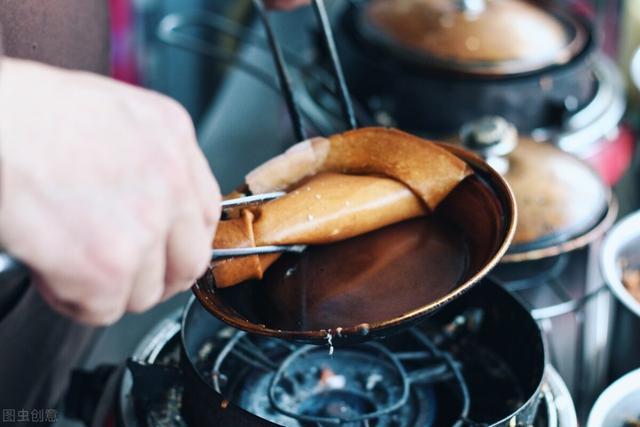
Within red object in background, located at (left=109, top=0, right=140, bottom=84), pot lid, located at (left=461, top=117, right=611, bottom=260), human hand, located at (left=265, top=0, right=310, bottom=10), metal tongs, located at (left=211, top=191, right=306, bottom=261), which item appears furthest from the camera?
red object in background, located at (left=109, top=0, right=140, bottom=84)

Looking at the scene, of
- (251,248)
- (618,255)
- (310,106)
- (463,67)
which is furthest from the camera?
(310,106)

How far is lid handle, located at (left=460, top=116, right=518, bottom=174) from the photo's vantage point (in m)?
1.61

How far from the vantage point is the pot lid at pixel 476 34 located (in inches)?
75.5

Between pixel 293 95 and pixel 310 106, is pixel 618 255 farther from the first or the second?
pixel 310 106

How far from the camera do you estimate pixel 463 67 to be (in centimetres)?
190

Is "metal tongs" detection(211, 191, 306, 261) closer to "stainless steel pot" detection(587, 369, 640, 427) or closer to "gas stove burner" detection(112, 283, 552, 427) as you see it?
"gas stove burner" detection(112, 283, 552, 427)

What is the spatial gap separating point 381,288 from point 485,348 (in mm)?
319

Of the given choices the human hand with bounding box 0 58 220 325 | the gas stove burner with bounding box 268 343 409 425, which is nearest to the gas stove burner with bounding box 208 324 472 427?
the gas stove burner with bounding box 268 343 409 425

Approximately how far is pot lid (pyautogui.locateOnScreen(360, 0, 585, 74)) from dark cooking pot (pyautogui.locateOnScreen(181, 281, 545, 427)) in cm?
76

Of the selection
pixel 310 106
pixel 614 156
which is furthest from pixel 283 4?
pixel 614 156

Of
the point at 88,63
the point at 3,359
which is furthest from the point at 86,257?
the point at 88,63

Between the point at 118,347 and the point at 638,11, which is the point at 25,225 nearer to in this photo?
the point at 118,347

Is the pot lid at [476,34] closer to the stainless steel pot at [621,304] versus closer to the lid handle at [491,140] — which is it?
the lid handle at [491,140]

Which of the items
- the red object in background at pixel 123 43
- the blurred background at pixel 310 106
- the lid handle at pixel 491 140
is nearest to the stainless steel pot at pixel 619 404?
the blurred background at pixel 310 106
